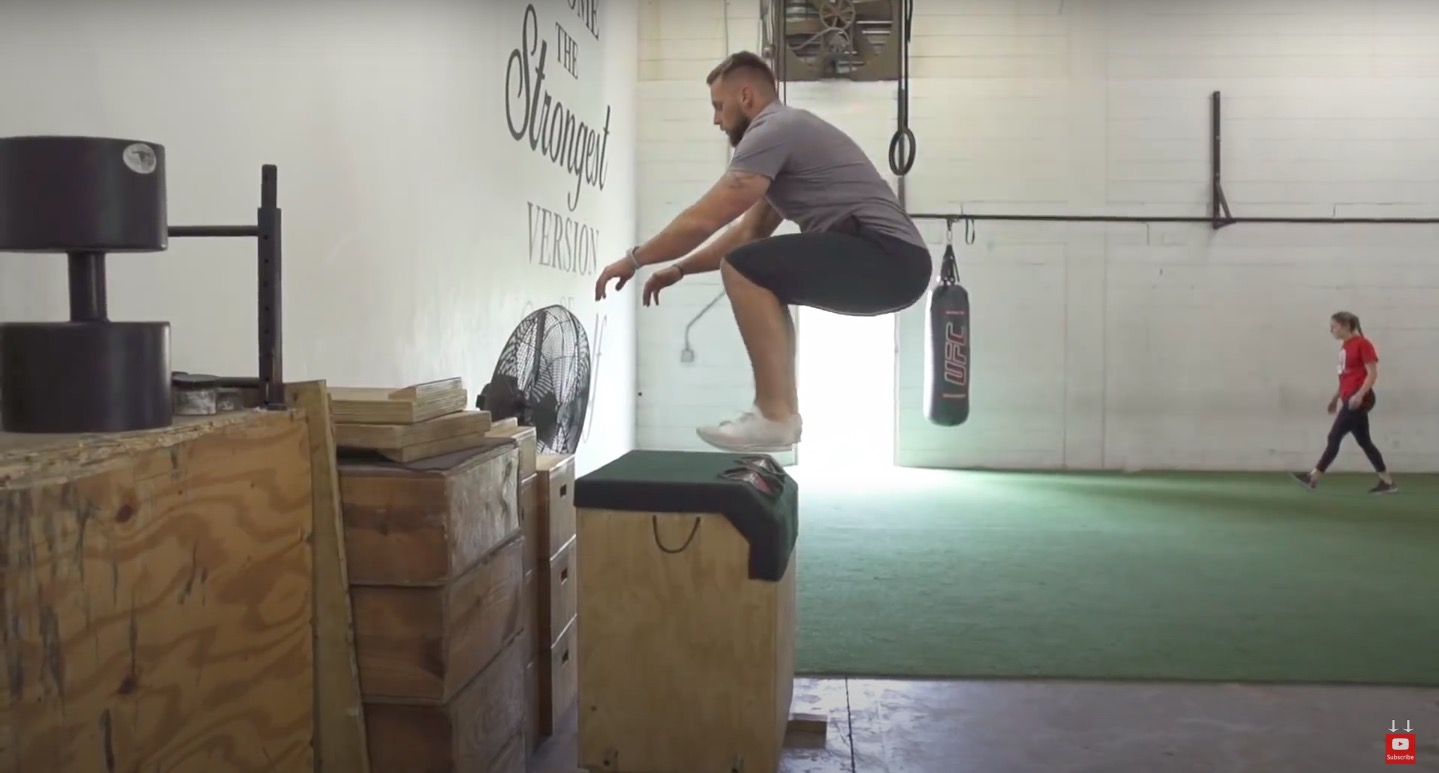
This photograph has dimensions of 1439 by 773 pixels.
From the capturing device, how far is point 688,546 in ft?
8.68

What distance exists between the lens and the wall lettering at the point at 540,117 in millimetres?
4426

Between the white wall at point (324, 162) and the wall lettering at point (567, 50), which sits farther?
the wall lettering at point (567, 50)

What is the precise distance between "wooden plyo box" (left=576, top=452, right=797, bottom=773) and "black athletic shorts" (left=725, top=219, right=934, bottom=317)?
53cm

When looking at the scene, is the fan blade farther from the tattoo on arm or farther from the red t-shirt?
the tattoo on arm

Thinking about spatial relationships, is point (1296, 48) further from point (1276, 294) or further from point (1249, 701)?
point (1249, 701)

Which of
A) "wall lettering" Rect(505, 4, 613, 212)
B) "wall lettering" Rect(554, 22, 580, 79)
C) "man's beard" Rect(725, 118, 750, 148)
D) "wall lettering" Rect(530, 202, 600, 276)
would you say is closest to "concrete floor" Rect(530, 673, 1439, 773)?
"man's beard" Rect(725, 118, 750, 148)

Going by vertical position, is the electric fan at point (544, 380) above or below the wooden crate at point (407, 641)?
above

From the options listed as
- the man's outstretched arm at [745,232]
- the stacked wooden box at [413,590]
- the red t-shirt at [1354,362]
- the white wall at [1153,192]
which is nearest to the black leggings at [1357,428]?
the red t-shirt at [1354,362]

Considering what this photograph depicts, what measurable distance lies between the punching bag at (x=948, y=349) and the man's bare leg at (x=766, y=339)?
5.00 metres

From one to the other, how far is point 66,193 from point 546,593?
1870mm

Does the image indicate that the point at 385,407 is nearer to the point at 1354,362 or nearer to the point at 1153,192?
the point at 1354,362

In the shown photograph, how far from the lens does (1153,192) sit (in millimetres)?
8828

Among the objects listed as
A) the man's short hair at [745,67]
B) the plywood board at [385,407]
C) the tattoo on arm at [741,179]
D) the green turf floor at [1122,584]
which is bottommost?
the green turf floor at [1122,584]

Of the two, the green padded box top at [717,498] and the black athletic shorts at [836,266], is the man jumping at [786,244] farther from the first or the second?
the green padded box top at [717,498]
